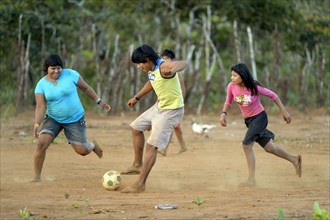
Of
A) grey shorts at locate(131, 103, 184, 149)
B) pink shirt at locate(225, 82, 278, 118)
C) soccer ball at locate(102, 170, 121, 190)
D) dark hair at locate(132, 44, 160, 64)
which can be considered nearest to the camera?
dark hair at locate(132, 44, 160, 64)

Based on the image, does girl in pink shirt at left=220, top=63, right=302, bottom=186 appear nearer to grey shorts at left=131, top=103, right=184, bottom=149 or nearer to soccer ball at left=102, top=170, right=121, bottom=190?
grey shorts at left=131, top=103, right=184, bottom=149

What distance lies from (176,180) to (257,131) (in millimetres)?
1243

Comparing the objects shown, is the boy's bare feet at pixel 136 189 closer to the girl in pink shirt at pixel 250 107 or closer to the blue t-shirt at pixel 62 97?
the girl in pink shirt at pixel 250 107

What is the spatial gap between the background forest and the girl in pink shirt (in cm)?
1001

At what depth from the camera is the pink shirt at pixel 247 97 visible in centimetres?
929

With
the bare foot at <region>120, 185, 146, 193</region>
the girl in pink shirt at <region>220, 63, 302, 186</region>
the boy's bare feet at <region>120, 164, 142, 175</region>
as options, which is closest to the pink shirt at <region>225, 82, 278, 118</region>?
the girl in pink shirt at <region>220, 63, 302, 186</region>

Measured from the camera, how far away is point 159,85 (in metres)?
8.76

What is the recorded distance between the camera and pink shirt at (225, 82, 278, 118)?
30.5 ft

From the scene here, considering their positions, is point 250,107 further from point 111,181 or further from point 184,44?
point 184,44

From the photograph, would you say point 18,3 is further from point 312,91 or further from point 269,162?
point 269,162

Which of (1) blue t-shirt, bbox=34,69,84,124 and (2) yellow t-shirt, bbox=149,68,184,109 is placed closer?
(2) yellow t-shirt, bbox=149,68,184,109

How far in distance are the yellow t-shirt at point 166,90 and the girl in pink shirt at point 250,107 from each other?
26.5 inches

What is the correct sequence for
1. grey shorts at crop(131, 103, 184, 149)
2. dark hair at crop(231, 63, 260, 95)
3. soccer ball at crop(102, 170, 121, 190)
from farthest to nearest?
dark hair at crop(231, 63, 260, 95)
soccer ball at crop(102, 170, 121, 190)
grey shorts at crop(131, 103, 184, 149)

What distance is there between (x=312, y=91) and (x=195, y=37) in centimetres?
497
